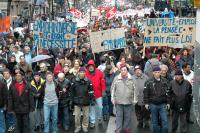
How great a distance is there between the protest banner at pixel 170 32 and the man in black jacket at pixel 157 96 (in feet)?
19.5

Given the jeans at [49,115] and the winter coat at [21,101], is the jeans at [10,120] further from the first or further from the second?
the jeans at [49,115]

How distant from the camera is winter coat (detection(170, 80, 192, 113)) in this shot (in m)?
11.7

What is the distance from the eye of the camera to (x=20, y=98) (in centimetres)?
1141

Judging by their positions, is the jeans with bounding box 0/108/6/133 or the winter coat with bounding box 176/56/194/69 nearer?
the jeans with bounding box 0/108/6/133

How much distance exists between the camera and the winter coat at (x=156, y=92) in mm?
11219

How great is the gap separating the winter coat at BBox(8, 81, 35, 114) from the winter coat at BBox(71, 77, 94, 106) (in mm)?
1132

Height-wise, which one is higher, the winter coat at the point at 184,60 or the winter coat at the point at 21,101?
the winter coat at the point at 184,60

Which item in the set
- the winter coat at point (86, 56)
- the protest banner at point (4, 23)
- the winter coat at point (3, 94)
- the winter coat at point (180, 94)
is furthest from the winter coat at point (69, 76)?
the protest banner at point (4, 23)

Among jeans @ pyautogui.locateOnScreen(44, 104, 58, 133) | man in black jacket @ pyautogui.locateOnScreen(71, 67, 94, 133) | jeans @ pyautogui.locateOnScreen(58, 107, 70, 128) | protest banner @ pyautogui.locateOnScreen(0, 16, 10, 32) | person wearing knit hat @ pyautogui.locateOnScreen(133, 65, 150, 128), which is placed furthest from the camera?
protest banner @ pyautogui.locateOnScreen(0, 16, 10, 32)

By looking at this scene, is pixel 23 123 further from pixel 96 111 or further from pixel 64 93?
pixel 96 111

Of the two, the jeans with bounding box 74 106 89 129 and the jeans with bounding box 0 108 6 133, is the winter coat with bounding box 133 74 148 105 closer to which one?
the jeans with bounding box 74 106 89 129

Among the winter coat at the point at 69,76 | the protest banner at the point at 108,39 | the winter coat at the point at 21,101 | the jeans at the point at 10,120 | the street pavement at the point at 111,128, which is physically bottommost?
the street pavement at the point at 111,128

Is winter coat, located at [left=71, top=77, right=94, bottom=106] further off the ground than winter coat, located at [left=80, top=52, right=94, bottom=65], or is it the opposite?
winter coat, located at [left=80, top=52, right=94, bottom=65]

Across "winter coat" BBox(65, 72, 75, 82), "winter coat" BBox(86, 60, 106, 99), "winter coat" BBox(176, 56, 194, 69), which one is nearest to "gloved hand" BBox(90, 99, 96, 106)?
"winter coat" BBox(86, 60, 106, 99)
